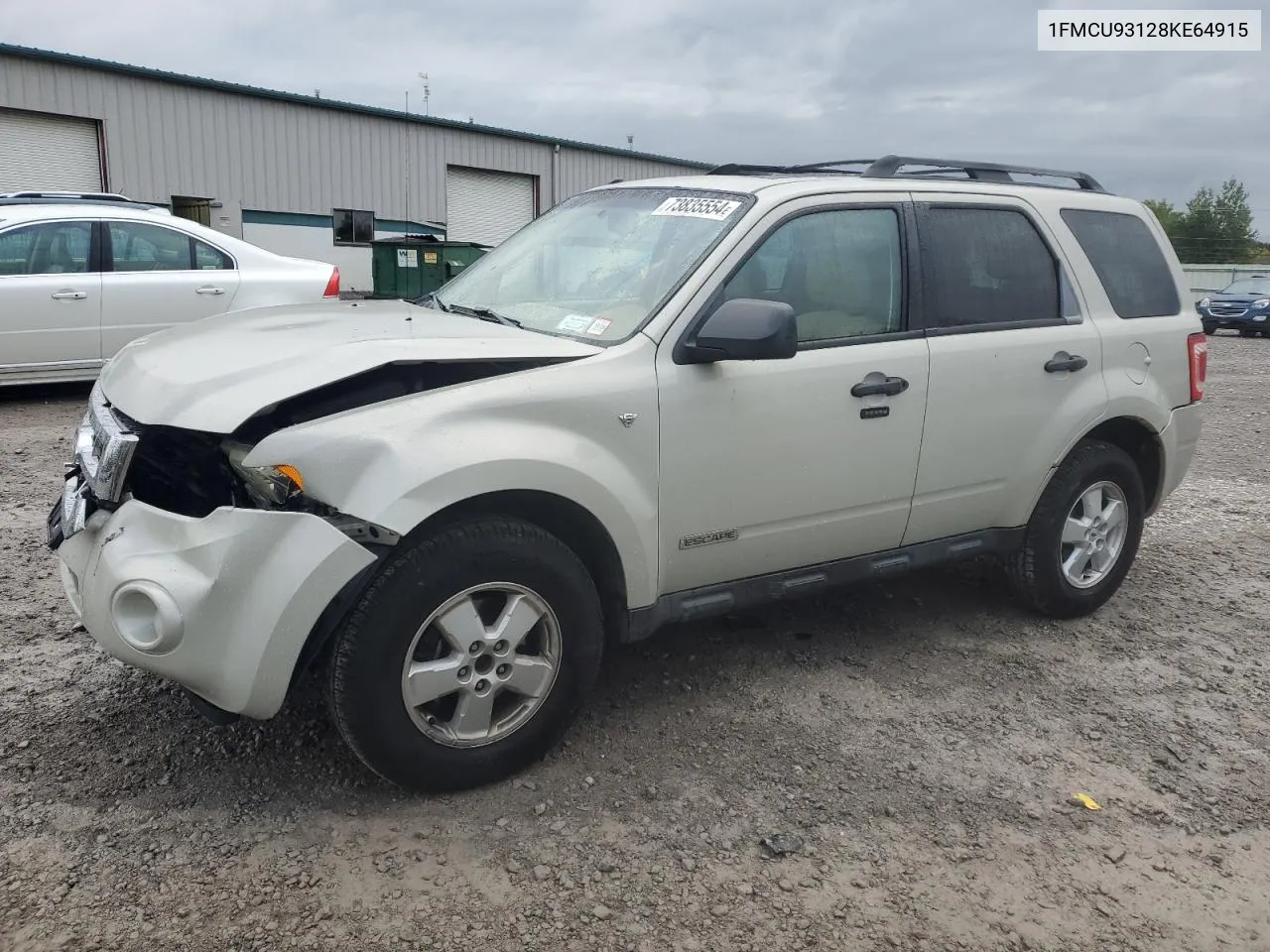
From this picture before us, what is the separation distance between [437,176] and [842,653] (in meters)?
25.0

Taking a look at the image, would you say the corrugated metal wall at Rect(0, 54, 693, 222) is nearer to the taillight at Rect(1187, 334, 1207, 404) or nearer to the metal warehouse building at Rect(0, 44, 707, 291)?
the metal warehouse building at Rect(0, 44, 707, 291)

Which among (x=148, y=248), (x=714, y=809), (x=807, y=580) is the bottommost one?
(x=714, y=809)

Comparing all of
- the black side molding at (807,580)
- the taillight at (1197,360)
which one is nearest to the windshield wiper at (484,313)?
the black side molding at (807,580)

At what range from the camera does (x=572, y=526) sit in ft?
10.7

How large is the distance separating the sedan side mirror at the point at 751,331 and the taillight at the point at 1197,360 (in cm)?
A: 255

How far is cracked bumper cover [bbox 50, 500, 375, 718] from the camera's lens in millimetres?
2723

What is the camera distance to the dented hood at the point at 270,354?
9.36 feet

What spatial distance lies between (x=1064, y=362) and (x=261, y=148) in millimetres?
22703

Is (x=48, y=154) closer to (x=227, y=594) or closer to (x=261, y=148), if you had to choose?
(x=261, y=148)

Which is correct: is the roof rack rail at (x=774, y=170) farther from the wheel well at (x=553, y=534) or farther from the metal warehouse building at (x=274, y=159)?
the metal warehouse building at (x=274, y=159)

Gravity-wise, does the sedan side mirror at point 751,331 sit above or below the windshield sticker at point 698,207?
below

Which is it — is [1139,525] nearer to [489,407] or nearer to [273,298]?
[489,407]

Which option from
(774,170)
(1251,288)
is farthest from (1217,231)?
(774,170)

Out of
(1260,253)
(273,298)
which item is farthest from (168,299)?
(1260,253)
